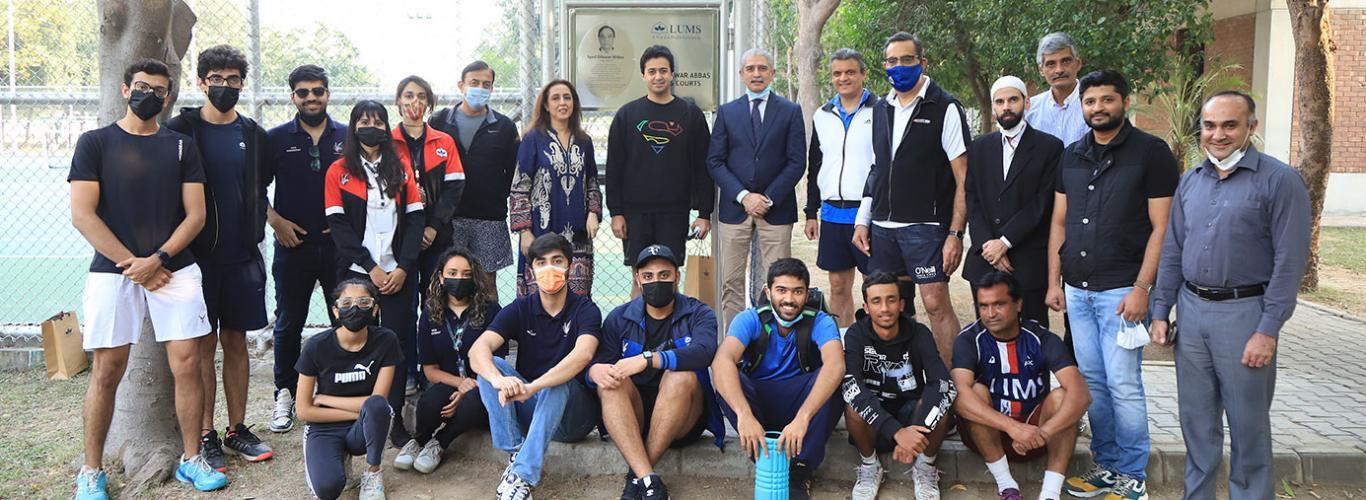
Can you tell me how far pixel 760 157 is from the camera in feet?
20.0

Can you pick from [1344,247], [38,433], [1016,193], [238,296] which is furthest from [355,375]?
[1344,247]

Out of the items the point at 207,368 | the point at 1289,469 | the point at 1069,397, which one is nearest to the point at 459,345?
the point at 207,368

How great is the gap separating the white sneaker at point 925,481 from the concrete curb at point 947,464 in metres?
0.19

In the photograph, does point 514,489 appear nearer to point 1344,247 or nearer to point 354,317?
point 354,317

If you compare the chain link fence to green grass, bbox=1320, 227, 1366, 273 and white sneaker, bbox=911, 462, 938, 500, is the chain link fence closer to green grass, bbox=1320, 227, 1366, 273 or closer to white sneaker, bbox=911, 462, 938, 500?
white sneaker, bbox=911, 462, 938, 500

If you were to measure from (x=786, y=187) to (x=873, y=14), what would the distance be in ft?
33.0

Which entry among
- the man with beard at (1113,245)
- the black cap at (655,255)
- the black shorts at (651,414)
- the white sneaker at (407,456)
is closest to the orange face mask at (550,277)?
the black cap at (655,255)

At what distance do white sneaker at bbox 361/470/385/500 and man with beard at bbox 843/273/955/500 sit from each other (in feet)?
7.38

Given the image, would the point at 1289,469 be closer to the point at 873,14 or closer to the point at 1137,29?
the point at 1137,29

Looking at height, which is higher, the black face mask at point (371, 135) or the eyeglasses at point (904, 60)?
the eyeglasses at point (904, 60)

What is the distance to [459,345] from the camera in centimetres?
546

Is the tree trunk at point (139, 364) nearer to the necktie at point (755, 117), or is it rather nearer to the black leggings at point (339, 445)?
the black leggings at point (339, 445)

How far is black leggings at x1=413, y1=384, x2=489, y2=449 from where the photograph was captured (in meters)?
5.32

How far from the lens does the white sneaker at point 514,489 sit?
4875 mm
